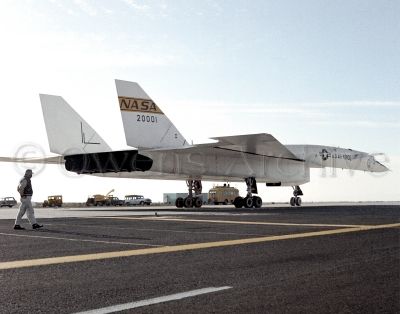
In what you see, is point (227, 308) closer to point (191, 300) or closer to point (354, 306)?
point (191, 300)

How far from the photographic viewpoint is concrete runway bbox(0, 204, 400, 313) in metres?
4.84

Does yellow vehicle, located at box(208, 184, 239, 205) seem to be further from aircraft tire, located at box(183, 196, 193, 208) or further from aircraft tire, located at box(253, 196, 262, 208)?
aircraft tire, located at box(253, 196, 262, 208)

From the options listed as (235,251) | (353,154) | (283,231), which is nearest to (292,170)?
(353,154)

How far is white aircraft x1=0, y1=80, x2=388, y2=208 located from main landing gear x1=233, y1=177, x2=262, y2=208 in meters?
0.07

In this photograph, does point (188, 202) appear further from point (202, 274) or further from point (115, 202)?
point (115, 202)

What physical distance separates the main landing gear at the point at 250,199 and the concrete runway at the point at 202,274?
20.5 m

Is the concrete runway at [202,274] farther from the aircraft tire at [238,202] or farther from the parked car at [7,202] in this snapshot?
the parked car at [7,202]

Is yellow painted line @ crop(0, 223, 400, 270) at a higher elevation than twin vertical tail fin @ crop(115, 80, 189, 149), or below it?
below

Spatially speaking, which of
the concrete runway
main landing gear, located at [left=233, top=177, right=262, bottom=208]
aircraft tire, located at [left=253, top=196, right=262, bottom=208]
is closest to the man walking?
the concrete runway

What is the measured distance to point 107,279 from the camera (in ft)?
20.1

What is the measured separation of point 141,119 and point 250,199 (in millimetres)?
9356

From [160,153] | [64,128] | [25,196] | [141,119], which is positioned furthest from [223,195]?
[25,196]

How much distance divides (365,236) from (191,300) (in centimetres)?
734

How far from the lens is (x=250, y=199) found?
1241 inches
